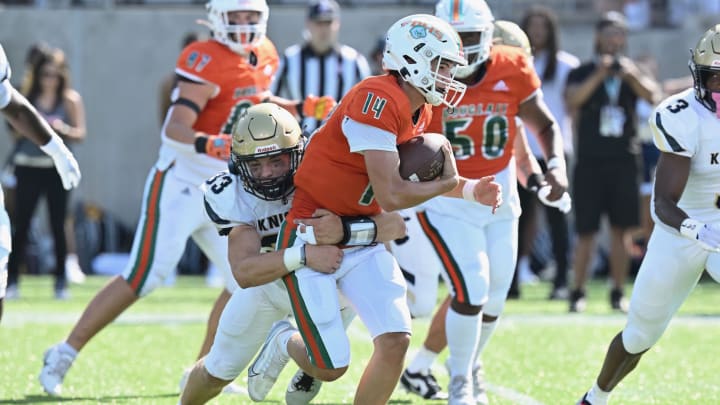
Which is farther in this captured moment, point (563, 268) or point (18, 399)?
point (563, 268)

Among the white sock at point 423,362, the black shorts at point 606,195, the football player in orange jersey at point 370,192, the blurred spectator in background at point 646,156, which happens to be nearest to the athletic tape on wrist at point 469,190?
the football player in orange jersey at point 370,192

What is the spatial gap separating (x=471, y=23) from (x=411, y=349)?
259cm

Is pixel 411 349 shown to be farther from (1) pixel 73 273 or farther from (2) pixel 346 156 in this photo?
(1) pixel 73 273

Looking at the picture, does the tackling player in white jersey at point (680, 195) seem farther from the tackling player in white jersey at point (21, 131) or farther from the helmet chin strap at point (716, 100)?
the tackling player in white jersey at point (21, 131)

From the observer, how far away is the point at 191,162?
20.8 ft

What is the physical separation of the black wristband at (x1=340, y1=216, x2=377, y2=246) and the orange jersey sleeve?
1.75 metres

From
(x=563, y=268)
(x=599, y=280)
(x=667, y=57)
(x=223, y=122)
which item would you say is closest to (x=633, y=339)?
(x=223, y=122)

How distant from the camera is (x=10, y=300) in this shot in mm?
10125

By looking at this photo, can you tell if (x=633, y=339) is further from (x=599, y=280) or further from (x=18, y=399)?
(x=599, y=280)

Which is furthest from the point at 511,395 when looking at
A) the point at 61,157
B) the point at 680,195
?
the point at 61,157

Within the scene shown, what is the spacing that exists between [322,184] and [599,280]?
840cm

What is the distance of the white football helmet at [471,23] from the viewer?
18.6 feet

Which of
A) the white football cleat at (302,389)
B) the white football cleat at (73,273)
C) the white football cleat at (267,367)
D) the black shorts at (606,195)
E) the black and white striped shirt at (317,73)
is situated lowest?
the white football cleat at (73,273)

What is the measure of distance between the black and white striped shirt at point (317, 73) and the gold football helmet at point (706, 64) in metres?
4.14
